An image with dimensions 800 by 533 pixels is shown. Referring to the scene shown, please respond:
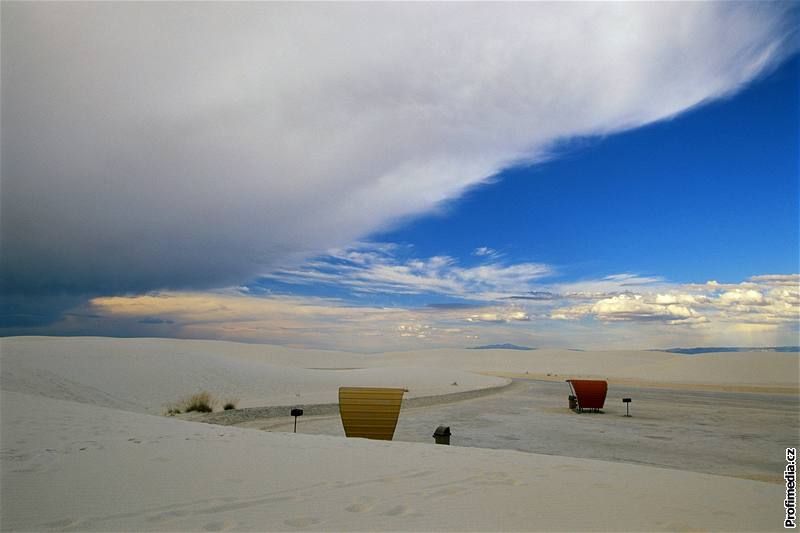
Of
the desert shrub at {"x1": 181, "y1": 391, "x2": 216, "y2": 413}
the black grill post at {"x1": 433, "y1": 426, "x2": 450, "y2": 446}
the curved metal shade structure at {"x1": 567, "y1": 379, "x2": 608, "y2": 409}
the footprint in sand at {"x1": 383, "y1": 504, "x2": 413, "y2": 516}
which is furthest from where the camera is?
the curved metal shade structure at {"x1": 567, "y1": 379, "x2": 608, "y2": 409}

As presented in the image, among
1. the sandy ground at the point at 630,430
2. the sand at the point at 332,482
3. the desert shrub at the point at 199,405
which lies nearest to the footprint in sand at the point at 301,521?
the sand at the point at 332,482

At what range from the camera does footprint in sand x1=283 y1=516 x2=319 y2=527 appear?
455cm

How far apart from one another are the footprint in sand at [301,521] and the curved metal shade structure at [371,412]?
712cm

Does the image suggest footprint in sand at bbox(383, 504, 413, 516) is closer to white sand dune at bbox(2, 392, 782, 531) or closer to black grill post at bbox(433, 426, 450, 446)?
white sand dune at bbox(2, 392, 782, 531)

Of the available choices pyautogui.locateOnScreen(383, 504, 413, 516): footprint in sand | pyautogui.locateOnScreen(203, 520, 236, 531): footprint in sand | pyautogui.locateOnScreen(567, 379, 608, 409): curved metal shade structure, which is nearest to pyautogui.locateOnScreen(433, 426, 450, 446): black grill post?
pyautogui.locateOnScreen(383, 504, 413, 516): footprint in sand

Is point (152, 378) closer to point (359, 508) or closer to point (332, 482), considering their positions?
point (332, 482)

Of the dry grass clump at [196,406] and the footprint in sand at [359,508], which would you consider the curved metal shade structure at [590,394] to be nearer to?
the dry grass clump at [196,406]

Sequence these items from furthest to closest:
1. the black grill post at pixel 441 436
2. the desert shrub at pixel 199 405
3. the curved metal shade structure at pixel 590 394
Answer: the curved metal shade structure at pixel 590 394 < the desert shrub at pixel 199 405 < the black grill post at pixel 441 436

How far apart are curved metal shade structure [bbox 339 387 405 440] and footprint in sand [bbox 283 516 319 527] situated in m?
7.12

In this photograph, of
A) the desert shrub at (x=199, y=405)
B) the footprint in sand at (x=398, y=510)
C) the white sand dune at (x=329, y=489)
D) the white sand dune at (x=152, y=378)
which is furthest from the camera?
the white sand dune at (x=152, y=378)

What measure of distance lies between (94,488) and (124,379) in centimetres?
2175

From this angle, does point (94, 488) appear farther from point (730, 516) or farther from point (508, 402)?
point (508, 402)

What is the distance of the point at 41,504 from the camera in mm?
4941

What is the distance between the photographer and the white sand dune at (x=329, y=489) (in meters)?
4.75
